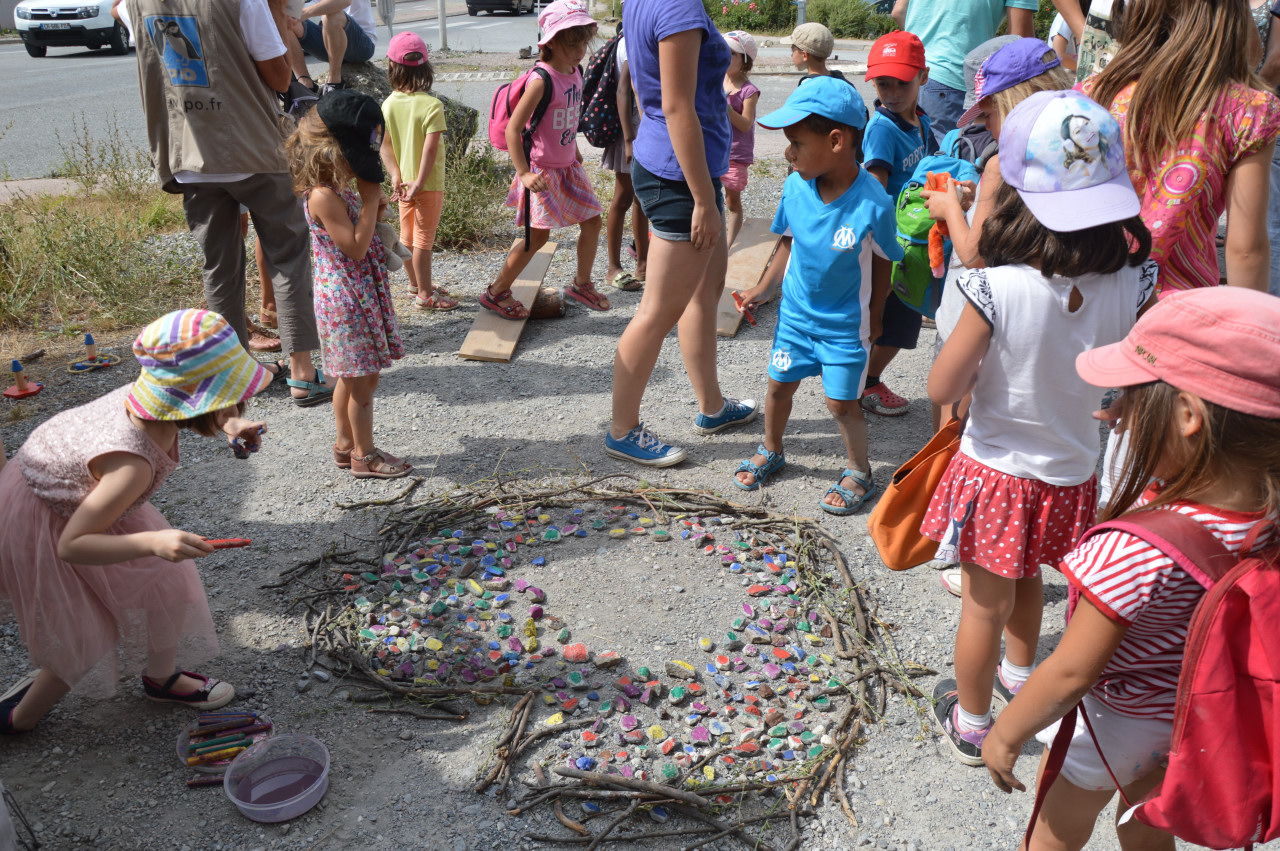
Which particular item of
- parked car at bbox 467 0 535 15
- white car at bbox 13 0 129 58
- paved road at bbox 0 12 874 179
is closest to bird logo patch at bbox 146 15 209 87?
paved road at bbox 0 12 874 179

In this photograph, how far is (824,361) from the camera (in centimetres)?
357

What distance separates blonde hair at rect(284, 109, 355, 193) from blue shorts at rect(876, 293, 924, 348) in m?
2.37

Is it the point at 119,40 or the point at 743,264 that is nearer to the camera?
the point at 743,264

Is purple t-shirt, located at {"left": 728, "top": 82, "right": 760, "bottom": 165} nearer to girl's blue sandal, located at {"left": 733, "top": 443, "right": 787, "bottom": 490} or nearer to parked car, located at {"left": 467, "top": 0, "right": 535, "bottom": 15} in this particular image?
girl's blue sandal, located at {"left": 733, "top": 443, "right": 787, "bottom": 490}

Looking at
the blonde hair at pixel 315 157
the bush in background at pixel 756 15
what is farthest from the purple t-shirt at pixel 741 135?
the bush in background at pixel 756 15

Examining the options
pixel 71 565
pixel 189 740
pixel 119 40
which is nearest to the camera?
pixel 71 565

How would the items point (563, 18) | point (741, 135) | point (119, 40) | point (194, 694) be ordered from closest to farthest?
point (194, 694) < point (563, 18) < point (741, 135) < point (119, 40)

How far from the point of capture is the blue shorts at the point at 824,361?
3545mm

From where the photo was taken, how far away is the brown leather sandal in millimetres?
3988

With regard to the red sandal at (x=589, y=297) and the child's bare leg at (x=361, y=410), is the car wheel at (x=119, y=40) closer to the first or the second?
the red sandal at (x=589, y=297)

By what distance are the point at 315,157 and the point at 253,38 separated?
1.14m

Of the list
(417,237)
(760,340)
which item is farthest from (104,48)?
(760,340)

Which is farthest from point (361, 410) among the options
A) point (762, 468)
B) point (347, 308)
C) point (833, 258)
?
point (833, 258)

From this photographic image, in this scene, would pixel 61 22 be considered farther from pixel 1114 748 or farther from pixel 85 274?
pixel 1114 748
